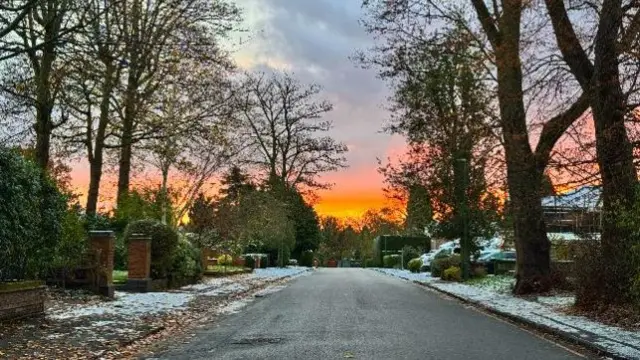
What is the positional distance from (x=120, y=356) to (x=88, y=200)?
773 inches

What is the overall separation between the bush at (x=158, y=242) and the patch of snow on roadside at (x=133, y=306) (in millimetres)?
1902

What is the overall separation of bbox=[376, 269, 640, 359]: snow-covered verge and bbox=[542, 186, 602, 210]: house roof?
238 centimetres

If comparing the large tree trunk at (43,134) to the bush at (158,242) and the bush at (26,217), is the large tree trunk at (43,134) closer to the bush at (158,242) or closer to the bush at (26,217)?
the bush at (158,242)

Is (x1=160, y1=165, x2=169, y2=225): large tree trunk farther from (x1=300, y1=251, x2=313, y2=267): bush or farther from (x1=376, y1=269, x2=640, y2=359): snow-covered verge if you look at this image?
(x1=300, y1=251, x2=313, y2=267): bush

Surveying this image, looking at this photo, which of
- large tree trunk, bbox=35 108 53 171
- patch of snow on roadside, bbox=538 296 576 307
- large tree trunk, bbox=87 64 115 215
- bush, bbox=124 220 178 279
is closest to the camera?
patch of snow on roadside, bbox=538 296 576 307

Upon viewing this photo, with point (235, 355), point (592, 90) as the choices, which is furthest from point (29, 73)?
point (592, 90)

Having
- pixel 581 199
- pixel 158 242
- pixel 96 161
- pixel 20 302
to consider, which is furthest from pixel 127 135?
pixel 581 199

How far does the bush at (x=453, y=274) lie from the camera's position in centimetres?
3265

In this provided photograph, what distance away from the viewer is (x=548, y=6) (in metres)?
16.0

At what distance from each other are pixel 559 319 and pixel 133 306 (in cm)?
909

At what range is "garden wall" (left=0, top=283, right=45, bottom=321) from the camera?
1204 cm

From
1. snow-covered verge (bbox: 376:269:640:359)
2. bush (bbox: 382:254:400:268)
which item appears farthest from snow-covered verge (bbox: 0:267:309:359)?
bush (bbox: 382:254:400:268)

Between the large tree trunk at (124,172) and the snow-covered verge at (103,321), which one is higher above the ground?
the large tree trunk at (124,172)

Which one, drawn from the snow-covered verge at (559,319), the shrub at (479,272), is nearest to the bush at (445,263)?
the shrub at (479,272)
